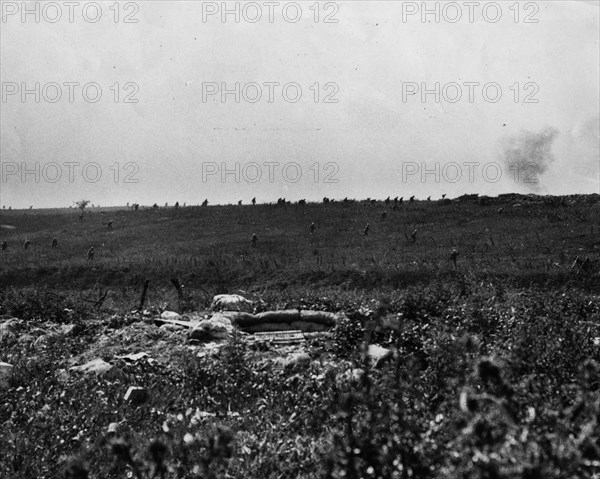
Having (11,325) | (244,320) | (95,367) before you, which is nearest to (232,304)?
(244,320)

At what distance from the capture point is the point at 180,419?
639 centimetres

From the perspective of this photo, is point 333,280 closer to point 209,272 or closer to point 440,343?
point 209,272

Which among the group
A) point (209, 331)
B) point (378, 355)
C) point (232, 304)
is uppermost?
point (378, 355)

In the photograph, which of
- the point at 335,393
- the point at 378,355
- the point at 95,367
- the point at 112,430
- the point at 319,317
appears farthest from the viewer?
the point at 319,317

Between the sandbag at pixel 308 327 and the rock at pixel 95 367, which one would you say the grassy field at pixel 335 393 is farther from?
the sandbag at pixel 308 327

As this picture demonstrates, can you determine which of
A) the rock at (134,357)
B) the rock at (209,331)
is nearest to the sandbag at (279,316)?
the rock at (209,331)

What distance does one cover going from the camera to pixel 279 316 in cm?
1173

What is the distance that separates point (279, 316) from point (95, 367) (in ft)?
12.3

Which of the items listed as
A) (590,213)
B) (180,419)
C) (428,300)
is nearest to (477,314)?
(428,300)

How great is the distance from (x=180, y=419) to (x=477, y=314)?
223 inches

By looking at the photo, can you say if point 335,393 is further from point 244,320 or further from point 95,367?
point 244,320

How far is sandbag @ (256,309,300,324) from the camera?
38.3 ft

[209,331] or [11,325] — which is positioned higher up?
[209,331]

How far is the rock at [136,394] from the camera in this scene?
7625 millimetres
